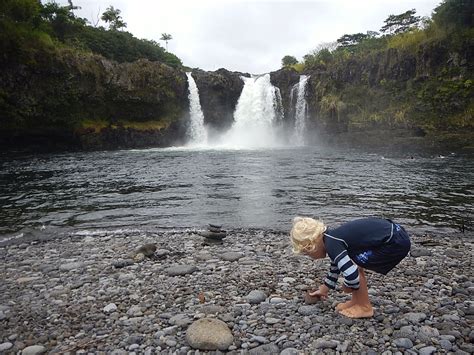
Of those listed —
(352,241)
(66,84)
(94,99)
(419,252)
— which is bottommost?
(419,252)

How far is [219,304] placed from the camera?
490 centimetres

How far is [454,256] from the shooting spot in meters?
6.74

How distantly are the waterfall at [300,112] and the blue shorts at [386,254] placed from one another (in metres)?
38.8

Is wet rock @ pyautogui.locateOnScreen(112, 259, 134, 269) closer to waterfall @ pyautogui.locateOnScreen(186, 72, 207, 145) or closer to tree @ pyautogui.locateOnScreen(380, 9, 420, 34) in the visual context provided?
waterfall @ pyautogui.locateOnScreen(186, 72, 207, 145)

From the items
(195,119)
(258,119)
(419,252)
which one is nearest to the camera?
(419,252)

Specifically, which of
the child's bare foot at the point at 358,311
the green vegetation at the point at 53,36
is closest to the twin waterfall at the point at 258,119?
the green vegetation at the point at 53,36

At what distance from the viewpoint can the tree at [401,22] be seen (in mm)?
58981

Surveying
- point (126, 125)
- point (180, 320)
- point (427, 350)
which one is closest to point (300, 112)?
point (126, 125)

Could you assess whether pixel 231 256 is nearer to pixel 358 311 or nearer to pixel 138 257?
pixel 138 257

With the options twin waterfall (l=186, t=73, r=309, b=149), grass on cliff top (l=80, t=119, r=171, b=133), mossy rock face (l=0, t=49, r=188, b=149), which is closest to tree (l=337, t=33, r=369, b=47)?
twin waterfall (l=186, t=73, r=309, b=149)

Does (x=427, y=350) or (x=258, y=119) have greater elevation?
(x=258, y=119)

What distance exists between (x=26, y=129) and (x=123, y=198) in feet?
79.1

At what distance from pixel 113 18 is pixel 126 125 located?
40.5m

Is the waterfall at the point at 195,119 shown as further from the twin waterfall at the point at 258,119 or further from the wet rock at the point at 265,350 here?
the wet rock at the point at 265,350
